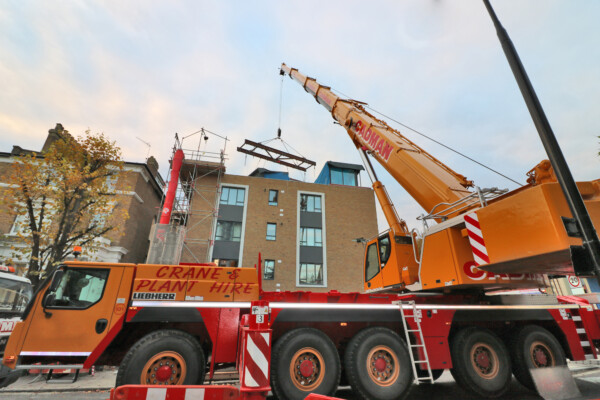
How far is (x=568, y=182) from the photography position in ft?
9.59

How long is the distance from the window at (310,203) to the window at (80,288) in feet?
68.9

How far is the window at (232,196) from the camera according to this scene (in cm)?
2483

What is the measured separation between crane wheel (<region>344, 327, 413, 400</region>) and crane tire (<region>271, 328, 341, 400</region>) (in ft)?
1.17

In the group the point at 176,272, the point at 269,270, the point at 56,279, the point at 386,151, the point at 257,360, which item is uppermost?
the point at 386,151

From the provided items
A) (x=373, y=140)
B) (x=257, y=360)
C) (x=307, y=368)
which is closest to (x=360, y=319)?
(x=307, y=368)

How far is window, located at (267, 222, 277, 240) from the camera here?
79.9ft

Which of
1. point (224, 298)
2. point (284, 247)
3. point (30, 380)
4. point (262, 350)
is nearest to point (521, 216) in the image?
point (262, 350)

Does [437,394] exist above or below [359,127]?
below

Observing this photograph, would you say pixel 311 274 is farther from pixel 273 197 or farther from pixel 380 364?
pixel 380 364

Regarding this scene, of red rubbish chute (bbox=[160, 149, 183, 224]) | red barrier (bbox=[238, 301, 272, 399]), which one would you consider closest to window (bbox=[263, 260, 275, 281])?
red rubbish chute (bbox=[160, 149, 183, 224])

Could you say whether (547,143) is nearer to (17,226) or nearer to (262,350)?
(262,350)

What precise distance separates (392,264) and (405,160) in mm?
2715

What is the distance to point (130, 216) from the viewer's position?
21.6 m

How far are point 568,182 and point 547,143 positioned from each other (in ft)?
1.47
